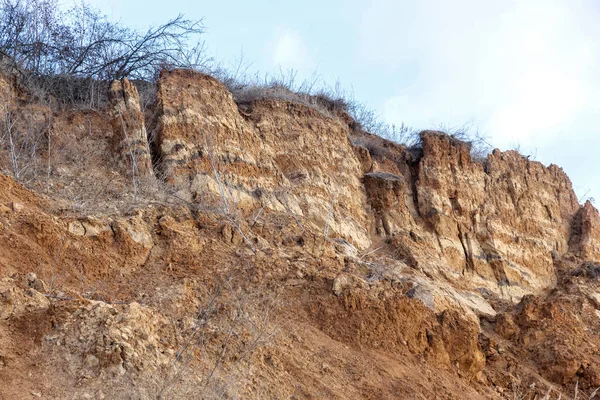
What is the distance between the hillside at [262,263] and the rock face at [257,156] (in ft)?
0.13

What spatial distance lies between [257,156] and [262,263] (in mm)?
3344

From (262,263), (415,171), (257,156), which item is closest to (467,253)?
(415,171)

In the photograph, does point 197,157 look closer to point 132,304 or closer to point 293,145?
point 293,145

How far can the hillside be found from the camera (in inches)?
220

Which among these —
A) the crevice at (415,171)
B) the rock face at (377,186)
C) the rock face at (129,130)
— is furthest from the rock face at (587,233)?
the rock face at (129,130)

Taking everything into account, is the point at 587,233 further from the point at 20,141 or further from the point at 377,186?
the point at 20,141

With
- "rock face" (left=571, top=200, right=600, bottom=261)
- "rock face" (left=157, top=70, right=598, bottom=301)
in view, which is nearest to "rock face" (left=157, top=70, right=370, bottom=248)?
"rock face" (left=157, top=70, right=598, bottom=301)

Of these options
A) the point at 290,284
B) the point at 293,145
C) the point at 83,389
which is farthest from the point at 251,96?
the point at 83,389

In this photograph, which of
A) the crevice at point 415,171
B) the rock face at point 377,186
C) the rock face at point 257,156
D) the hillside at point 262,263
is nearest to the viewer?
the hillside at point 262,263

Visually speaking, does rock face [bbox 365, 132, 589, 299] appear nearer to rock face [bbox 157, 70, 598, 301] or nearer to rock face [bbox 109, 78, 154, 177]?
rock face [bbox 157, 70, 598, 301]

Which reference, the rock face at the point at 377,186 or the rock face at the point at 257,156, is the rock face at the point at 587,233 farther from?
the rock face at the point at 257,156

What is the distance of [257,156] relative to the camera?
11.0 m

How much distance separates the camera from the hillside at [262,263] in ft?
18.4

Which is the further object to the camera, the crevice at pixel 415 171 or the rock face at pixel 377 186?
the crevice at pixel 415 171
